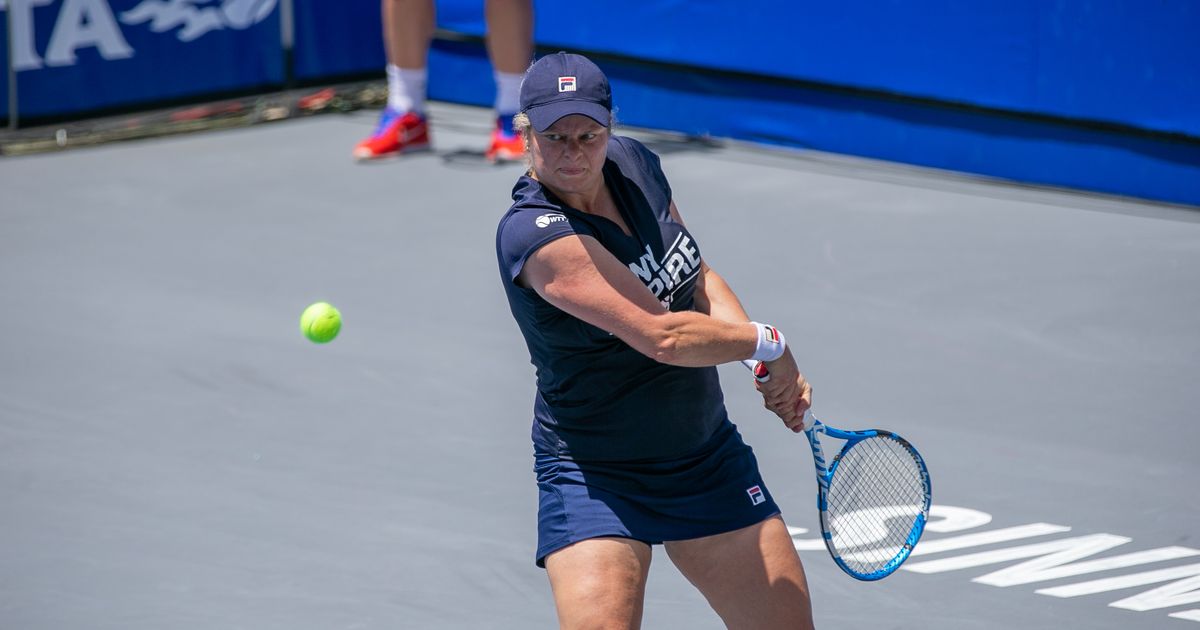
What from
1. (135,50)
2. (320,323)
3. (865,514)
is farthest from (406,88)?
(865,514)

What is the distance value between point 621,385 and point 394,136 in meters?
6.43

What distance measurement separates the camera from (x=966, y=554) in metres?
5.21

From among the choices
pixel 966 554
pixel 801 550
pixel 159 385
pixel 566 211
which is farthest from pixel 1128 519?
pixel 159 385

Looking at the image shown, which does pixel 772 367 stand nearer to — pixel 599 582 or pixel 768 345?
pixel 768 345

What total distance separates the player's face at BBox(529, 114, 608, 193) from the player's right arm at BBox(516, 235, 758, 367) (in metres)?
0.13

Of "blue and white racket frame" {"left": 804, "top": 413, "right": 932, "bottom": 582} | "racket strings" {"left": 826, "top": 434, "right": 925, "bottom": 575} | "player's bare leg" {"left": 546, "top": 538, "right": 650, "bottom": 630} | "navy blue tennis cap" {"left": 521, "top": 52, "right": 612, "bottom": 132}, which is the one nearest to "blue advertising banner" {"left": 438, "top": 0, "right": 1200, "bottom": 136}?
"racket strings" {"left": 826, "top": 434, "right": 925, "bottom": 575}

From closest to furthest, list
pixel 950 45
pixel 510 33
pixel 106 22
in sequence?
pixel 950 45 < pixel 510 33 < pixel 106 22

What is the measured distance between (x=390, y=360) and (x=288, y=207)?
240 centimetres

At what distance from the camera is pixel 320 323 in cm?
615

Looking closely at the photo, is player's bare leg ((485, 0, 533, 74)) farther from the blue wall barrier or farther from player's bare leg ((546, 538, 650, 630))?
player's bare leg ((546, 538, 650, 630))

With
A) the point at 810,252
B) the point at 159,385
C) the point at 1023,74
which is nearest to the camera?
the point at 159,385

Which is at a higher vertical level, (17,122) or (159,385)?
(17,122)

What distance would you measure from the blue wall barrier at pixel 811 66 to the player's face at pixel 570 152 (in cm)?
579

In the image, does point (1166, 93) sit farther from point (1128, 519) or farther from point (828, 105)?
point (1128, 519)
